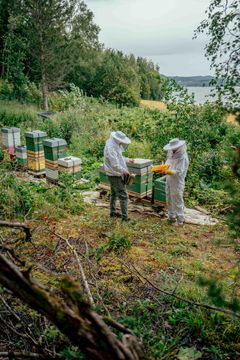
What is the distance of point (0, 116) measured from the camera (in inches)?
523

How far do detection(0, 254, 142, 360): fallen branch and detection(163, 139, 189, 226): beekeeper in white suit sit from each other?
16.5 ft

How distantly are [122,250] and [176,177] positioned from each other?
6.87 feet

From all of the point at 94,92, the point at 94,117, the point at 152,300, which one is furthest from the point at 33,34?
the point at 152,300

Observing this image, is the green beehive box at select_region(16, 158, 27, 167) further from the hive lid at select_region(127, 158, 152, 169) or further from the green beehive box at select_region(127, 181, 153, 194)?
the hive lid at select_region(127, 158, 152, 169)

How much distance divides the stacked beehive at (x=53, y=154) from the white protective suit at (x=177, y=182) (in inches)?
107

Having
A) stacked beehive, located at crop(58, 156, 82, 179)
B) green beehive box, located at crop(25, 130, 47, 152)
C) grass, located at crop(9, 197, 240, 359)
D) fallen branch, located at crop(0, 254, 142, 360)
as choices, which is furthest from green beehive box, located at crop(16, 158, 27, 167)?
fallen branch, located at crop(0, 254, 142, 360)

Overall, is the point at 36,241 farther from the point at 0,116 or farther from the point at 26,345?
the point at 0,116

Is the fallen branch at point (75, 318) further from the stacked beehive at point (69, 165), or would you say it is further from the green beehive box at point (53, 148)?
the green beehive box at point (53, 148)

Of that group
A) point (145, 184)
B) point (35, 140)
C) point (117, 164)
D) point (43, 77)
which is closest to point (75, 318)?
point (117, 164)

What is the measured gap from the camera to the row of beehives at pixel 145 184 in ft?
22.0

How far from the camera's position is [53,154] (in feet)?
25.8

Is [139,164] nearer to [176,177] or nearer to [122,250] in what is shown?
[176,177]

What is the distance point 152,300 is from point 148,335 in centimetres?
84

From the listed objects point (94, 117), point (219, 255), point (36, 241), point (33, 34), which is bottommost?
point (219, 255)
